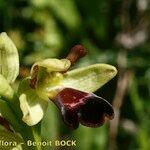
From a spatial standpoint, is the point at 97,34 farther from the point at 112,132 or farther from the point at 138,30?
the point at 112,132

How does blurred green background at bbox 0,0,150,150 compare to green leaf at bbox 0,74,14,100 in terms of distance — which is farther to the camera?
blurred green background at bbox 0,0,150,150

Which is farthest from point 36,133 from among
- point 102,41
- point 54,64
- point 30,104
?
point 102,41

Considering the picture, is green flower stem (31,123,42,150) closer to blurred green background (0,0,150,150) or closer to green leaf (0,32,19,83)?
green leaf (0,32,19,83)

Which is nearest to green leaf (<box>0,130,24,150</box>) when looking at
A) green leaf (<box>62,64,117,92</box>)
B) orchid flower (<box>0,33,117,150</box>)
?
orchid flower (<box>0,33,117,150</box>)

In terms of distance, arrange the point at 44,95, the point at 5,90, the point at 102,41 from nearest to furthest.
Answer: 1. the point at 5,90
2. the point at 44,95
3. the point at 102,41

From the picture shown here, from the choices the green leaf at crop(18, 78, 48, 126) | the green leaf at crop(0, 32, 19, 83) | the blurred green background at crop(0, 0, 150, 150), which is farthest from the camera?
the blurred green background at crop(0, 0, 150, 150)

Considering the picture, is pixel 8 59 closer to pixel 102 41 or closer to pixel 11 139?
pixel 11 139

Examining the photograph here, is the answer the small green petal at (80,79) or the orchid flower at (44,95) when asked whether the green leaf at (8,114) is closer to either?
the orchid flower at (44,95)
